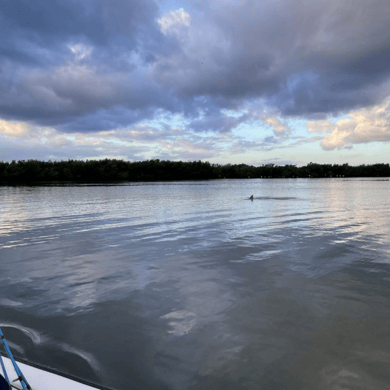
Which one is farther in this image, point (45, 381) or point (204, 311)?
point (204, 311)

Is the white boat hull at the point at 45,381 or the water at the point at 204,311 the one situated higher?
the white boat hull at the point at 45,381

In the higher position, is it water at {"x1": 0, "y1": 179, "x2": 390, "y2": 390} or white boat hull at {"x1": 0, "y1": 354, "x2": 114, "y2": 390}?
white boat hull at {"x1": 0, "y1": 354, "x2": 114, "y2": 390}

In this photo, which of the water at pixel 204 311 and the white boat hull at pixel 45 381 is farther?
the water at pixel 204 311

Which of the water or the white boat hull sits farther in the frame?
the water

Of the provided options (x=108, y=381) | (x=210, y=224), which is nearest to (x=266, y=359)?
(x=108, y=381)

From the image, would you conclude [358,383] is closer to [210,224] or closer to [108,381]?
[108,381]

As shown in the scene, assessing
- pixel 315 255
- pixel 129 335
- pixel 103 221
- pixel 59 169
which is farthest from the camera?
pixel 59 169

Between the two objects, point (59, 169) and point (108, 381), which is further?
point (59, 169)

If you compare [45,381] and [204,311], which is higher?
[45,381]

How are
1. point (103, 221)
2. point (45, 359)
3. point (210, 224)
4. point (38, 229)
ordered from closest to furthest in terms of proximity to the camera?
point (45, 359)
point (38, 229)
point (210, 224)
point (103, 221)

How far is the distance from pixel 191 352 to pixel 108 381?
5.49 feet

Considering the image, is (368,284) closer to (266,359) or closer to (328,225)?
(266,359)

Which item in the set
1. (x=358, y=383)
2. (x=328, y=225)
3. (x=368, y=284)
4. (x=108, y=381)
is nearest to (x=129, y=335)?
(x=108, y=381)

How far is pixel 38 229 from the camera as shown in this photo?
68.9 feet
